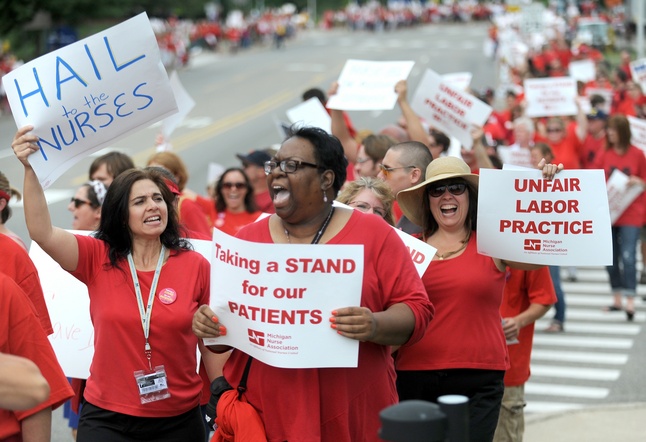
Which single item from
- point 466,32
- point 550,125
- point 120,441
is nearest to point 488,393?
point 120,441

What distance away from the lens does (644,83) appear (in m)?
19.1

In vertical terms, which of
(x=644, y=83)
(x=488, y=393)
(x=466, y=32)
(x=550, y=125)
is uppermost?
(x=488, y=393)

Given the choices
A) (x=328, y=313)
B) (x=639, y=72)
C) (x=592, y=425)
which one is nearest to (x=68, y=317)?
(x=328, y=313)

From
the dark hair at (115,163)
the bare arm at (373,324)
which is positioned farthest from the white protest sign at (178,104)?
the bare arm at (373,324)

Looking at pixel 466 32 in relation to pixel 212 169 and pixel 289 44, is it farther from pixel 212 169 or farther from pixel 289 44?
pixel 212 169

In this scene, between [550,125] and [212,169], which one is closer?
[212,169]

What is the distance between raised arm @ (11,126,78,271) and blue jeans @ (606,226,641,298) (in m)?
7.86

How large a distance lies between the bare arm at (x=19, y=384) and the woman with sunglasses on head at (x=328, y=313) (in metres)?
1.39

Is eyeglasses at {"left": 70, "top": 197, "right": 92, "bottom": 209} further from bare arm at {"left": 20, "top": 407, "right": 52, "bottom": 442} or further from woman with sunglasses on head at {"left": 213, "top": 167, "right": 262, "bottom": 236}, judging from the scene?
bare arm at {"left": 20, "top": 407, "right": 52, "bottom": 442}

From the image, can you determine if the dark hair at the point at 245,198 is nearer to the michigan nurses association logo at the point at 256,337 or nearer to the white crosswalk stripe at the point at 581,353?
the white crosswalk stripe at the point at 581,353

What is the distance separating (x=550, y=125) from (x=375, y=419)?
378 inches

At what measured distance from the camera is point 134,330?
5215 mm

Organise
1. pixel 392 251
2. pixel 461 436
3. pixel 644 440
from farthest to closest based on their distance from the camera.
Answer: pixel 644 440 < pixel 392 251 < pixel 461 436

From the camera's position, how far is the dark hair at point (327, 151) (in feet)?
15.2
